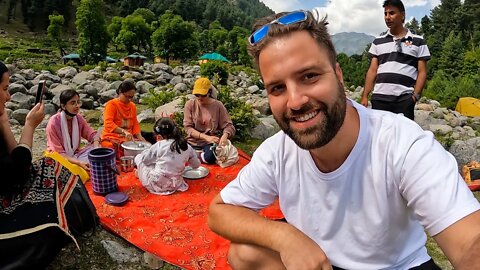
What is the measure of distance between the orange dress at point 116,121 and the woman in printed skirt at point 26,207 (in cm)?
244

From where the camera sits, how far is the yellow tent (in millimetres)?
12974

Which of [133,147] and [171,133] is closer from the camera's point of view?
[171,133]

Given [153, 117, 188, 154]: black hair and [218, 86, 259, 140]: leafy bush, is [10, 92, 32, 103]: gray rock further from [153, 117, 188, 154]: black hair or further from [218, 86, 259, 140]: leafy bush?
[153, 117, 188, 154]: black hair

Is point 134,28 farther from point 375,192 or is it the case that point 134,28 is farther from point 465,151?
point 375,192

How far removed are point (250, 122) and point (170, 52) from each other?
37.9 meters

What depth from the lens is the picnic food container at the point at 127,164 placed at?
4982 millimetres

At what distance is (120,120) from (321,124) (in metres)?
4.72

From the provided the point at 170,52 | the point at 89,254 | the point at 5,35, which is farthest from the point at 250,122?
the point at 5,35

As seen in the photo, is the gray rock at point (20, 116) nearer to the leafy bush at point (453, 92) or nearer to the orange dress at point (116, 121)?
the orange dress at point (116, 121)

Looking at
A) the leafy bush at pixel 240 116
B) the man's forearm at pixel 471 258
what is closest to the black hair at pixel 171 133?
the leafy bush at pixel 240 116

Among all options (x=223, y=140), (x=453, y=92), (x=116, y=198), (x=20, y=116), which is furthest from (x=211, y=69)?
(x=116, y=198)

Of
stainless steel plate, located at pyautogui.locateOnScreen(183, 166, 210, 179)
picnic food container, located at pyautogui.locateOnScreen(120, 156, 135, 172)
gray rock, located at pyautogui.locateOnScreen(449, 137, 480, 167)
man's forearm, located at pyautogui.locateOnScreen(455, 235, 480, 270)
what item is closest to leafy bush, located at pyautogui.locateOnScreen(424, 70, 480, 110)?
gray rock, located at pyautogui.locateOnScreen(449, 137, 480, 167)

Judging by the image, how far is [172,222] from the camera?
384 centimetres

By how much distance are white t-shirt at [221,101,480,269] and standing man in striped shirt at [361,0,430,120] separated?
10.4 ft
